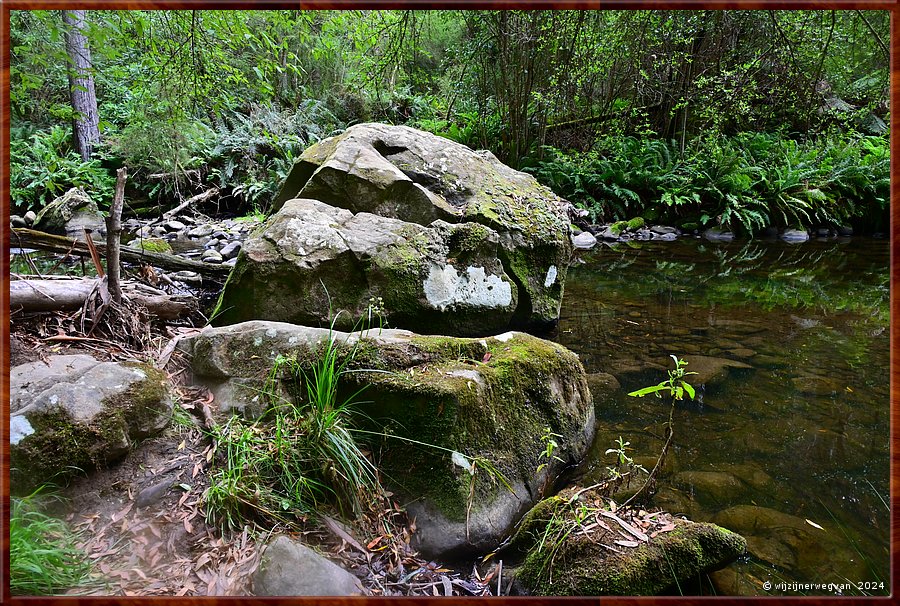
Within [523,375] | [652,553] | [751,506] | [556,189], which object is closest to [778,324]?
[751,506]

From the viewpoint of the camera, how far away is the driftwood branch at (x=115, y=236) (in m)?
2.81

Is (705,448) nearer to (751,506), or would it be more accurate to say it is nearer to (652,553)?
(751,506)

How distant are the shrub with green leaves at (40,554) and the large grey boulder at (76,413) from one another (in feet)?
0.45

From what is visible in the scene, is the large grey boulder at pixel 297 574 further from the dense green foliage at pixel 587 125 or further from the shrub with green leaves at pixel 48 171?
the dense green foliage at pixel 587 125

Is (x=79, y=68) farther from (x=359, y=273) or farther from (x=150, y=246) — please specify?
(x=150, y=246)

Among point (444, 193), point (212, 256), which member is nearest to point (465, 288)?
point (444, 193)

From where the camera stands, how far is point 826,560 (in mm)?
2193

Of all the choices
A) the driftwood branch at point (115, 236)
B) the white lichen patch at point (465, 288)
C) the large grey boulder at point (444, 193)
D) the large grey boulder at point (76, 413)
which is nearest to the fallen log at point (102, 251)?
the driftwood branch at point (115, 236)

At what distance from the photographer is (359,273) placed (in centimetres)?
345

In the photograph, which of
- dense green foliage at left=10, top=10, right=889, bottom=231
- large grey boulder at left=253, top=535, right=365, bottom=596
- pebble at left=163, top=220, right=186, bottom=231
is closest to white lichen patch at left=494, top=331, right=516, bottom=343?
large grey boulder at left=253, top=535, right=365, bottom=596

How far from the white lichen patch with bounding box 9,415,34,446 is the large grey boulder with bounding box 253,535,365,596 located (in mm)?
916

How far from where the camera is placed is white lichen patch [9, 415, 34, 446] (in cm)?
172

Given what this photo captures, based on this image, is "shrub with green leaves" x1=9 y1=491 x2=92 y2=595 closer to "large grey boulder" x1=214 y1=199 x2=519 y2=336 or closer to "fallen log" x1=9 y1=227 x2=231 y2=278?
"fallen log" x1=9 y1=227 x2=231 y2=278

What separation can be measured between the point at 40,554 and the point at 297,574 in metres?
0.72
